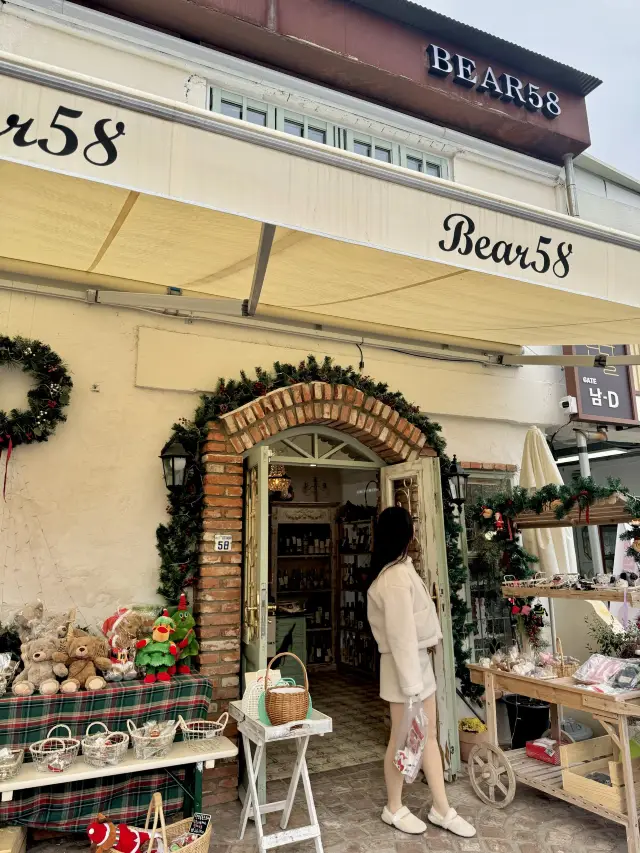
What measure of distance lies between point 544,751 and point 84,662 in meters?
3.40

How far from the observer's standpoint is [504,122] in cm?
677

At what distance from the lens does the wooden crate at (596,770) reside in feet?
11.7

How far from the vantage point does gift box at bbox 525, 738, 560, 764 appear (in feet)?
14.3

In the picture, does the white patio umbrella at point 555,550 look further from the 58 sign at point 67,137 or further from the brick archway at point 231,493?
the 58 sign at point 67,137

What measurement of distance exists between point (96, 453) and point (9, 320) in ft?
3.84

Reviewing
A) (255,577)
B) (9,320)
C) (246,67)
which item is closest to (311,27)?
(246,67)

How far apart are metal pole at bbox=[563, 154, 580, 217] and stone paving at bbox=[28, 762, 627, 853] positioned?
6309 millimetres

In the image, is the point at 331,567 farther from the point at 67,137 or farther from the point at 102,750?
the point at 67,137

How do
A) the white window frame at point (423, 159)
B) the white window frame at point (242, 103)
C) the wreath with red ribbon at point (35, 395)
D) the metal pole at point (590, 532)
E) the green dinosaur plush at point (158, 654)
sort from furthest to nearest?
the metal pole at point (590, 532) < the white window frame at point (423, 159) < the white window frame at point (242, 103) < the wreath with red ribbon at point (35, 395) < the green dinosaur plush at point (158, 654)

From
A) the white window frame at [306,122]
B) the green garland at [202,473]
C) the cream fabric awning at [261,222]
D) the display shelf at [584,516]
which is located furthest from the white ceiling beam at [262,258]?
the display shelf at [584,516]

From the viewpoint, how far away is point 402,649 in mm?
3773

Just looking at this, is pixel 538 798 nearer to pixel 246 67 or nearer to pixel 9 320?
pixel 9 320

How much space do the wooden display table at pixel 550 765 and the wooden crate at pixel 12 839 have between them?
3046 millimetres

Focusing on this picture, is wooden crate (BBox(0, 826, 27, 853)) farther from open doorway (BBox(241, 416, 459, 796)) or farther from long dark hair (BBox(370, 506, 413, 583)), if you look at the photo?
long dark hair (BBox(370, 506, 413, 583))
